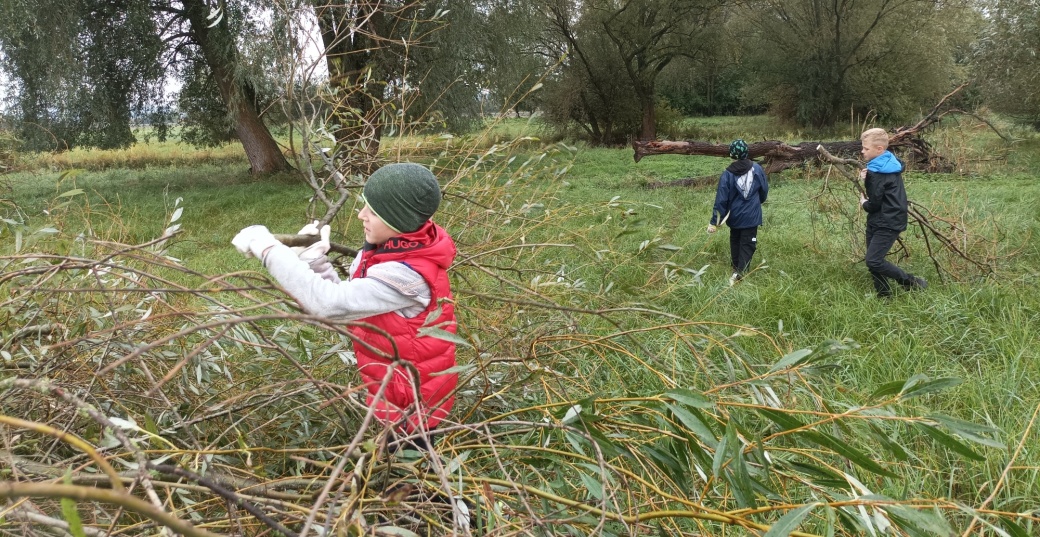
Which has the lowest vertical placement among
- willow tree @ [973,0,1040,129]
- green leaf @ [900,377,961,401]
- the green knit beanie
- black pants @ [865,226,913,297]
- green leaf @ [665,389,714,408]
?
black pants @ [865,226,913,297]

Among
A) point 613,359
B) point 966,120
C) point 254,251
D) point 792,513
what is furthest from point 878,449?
point 966,120

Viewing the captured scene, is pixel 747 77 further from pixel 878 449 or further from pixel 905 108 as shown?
pixel 878 449

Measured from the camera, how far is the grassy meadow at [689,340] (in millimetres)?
Result: 1695

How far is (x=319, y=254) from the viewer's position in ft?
6.77

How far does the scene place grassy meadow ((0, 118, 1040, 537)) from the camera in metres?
1.70

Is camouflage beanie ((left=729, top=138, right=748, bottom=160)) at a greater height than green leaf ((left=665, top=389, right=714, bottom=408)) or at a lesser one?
greater

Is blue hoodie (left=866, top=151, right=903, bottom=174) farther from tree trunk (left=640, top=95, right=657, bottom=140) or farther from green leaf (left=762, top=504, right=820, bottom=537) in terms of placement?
tree trunk (left=640, top=95, right=657, bottom=140)

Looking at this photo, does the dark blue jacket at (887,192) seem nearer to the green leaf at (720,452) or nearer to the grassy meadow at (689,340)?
the grassy meadow at (689,340)

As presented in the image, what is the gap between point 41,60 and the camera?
9727 mm

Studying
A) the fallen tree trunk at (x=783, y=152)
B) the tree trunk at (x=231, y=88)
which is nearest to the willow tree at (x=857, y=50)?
the fallen tree trunk at (x=783, y=152)

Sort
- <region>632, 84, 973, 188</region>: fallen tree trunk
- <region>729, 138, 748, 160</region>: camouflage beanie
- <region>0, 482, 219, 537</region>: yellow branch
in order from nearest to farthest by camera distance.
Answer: <region>0, 482, 219, 537</region>: yellow branch < <region>729, 138, 748, 160</region>: camouflage beanie < <region>632, 84, 973, 188</region>: fallen tree trunk

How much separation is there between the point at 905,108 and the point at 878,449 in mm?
25394

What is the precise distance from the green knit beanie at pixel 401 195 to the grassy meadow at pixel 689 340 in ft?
1.26

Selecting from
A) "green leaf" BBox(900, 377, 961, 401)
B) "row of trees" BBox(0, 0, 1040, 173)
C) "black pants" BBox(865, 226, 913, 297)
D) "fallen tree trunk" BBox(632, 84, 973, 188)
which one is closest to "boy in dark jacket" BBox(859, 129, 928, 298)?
"black pants" BBox(865, 226, 913, 297)
